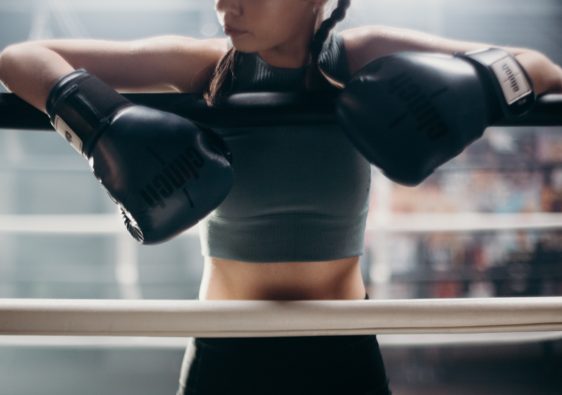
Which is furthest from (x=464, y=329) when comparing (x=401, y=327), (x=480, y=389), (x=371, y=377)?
(x=480, y=389)

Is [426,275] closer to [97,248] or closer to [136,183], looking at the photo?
[97,248]

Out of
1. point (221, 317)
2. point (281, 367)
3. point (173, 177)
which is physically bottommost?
point (281, 367)

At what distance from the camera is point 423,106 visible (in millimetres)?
468

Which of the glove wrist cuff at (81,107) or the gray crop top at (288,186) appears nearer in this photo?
the glove wrist cuff at (81,107)

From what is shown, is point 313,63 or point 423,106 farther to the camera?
point 313,63

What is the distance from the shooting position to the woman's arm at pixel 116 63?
0.53 m

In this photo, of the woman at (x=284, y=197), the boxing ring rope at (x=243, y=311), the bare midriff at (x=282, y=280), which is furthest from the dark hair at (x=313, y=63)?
the bare midriff at (x=282, y=280)

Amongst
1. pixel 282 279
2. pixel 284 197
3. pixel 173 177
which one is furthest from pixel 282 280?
pixel 173 177

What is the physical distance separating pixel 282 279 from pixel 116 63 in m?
0.31

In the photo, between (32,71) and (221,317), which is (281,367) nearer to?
(221,317)

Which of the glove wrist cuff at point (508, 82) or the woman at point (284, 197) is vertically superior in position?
the glove wrist cuff at point (508, 82)

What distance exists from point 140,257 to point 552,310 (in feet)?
10.3

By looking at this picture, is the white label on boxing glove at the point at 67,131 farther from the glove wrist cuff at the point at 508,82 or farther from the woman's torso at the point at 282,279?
the glove wrist cuff at the point at 508,82

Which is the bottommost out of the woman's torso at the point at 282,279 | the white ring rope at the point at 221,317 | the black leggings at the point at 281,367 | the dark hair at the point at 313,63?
the black leggings at the point at 281,367
